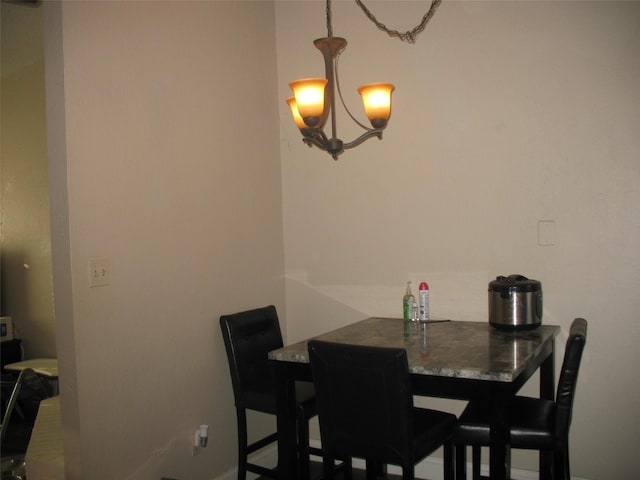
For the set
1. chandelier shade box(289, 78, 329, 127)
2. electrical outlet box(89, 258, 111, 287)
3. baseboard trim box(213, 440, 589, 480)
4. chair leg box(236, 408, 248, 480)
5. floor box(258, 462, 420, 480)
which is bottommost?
floor box(258, 462, 420, 480)

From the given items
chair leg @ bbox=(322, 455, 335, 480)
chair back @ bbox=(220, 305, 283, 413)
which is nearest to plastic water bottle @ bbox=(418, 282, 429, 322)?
chair back @ bbox=(220, 305, 283, 413)

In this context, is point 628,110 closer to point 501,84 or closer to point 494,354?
point 501,84

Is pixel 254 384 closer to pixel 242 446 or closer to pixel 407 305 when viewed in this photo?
Result: pixel 242 446

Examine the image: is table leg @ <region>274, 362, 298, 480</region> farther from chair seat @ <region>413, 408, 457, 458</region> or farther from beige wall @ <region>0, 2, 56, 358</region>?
beige wall @ <region>0, 2, 56, 358</region>

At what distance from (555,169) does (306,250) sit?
138 cm

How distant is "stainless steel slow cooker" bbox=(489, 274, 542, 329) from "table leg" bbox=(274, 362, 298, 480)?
0.97 m

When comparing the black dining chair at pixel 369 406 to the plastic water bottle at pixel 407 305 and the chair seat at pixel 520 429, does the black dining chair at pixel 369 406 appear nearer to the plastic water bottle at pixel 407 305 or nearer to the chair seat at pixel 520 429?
the chair seat at pixel 520 429

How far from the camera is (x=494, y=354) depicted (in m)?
2.01

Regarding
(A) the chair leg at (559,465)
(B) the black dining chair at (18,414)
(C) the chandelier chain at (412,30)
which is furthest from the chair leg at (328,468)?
(C) the chandelier chain at (412,30)

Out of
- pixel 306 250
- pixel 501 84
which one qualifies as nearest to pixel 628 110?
pixel 501 84

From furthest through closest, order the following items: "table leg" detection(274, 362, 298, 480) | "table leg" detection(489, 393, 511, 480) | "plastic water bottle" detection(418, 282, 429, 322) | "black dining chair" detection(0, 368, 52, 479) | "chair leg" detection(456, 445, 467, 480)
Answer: "plastic water bottle" detection(418, 282, 429, 322) < "black dining chair" detection(0, 368, 52, 479) < "table leg" detection(274, 362, 298, 480) < "chair leg" detection(456, 445, 467, 480) < "table leg" detection(489, 393, 511, 480)

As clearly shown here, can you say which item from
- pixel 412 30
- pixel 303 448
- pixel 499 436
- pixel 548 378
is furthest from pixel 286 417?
pixel 412 30

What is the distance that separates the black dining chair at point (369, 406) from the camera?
1.81 metres

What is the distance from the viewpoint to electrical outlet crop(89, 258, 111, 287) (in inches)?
79.8
